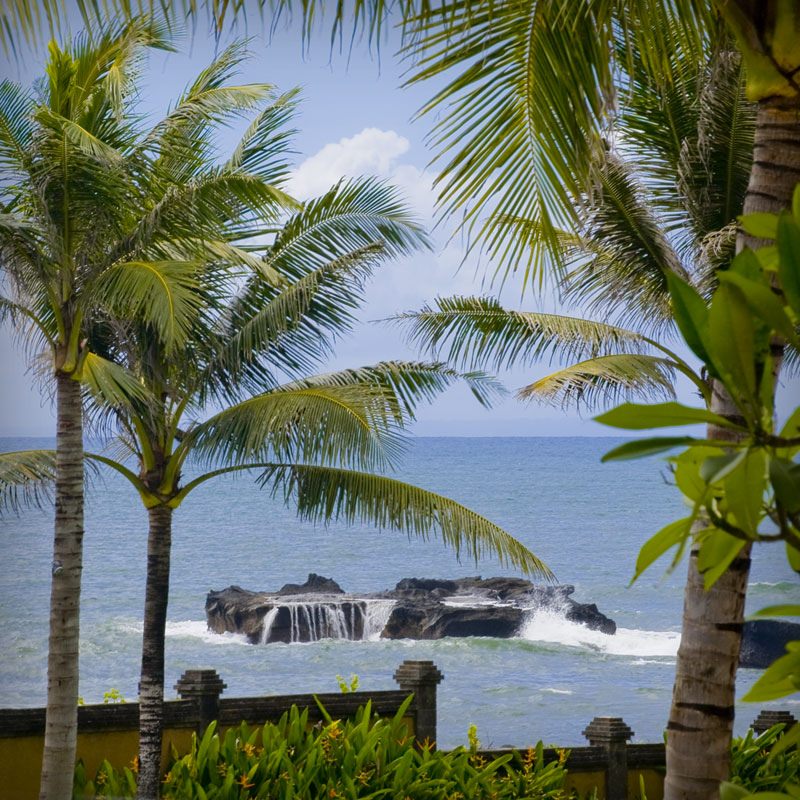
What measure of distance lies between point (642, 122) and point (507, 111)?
4.88 metres

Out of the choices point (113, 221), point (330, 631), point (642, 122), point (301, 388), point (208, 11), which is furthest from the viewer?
point (330, 631)

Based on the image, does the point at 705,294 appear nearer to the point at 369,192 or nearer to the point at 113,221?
the point at 369,192

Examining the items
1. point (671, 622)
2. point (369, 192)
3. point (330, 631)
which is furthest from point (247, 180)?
point (671, 622)

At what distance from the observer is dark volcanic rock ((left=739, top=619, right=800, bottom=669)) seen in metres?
31.5

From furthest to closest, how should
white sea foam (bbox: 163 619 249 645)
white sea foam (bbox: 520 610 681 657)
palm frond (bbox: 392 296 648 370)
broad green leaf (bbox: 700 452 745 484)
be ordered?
white sea foam (bbox: 163 619 249 645)
white sea foam (bbox: 520 610 681 657)
palm frond (bbox: 392 296 648 370)
broad green leaf (bbox: 700 452 745 484)

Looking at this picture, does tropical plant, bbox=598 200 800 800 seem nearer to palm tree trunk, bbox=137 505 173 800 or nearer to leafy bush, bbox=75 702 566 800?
leafy bush, bbox=75 702 566 800

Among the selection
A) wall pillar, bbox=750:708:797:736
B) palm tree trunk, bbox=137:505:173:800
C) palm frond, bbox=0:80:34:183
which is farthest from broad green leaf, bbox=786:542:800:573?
wall pillar, bbox=750:708:797:736

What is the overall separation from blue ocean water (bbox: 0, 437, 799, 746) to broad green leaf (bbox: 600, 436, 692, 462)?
6.57 metres

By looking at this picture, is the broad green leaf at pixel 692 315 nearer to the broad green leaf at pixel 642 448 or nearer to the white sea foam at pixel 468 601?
the broad green leaf at pixel 642 448

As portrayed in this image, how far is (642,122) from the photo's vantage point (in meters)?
8.03

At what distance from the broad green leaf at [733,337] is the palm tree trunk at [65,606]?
20.0 feet

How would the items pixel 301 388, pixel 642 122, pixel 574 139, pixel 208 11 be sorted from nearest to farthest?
pixel 208 11 → pixel 574 139 → pixel 642 122 → pixel 301 388

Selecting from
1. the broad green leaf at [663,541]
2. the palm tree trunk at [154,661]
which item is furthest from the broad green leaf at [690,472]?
the palm tree trunk at [154,661]

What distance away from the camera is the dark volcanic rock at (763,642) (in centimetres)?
3148
